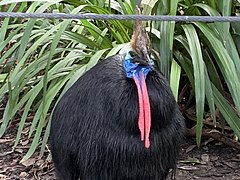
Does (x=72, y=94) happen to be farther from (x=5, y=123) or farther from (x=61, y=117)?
(x=5, y=123)

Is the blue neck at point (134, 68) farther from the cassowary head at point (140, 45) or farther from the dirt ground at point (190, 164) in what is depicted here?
the dirt ground at point (190, 164)

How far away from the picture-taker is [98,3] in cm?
328

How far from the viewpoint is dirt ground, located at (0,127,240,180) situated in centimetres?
307

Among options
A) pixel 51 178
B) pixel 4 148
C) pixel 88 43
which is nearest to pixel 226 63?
pixel 88 43

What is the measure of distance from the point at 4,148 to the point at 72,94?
1.18m

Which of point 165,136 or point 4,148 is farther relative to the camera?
point 4,148

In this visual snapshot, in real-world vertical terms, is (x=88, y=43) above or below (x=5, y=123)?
above

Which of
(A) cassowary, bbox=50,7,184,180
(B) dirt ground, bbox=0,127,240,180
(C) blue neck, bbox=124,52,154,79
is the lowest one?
(B) dirt ground, bbox=0,127,240,180

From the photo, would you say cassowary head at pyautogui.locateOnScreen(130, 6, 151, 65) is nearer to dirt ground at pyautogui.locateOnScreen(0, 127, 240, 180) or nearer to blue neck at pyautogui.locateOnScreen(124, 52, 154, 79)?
blue neck at pyautogui.locateOnScreen(124, 52, 154, 79)

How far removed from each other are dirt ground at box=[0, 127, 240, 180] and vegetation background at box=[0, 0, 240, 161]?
8 centimetres

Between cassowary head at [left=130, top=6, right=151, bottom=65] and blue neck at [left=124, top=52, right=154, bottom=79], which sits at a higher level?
cassowary head at [left=130, top=6, right=151, bottom=65]

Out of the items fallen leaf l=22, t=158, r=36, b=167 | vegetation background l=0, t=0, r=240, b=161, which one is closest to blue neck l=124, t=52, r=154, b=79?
Answer: vegetation background l=0, t=0, r=240, b=161

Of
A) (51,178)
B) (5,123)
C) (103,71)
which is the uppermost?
(103,71)

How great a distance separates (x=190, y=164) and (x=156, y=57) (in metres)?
0.59
